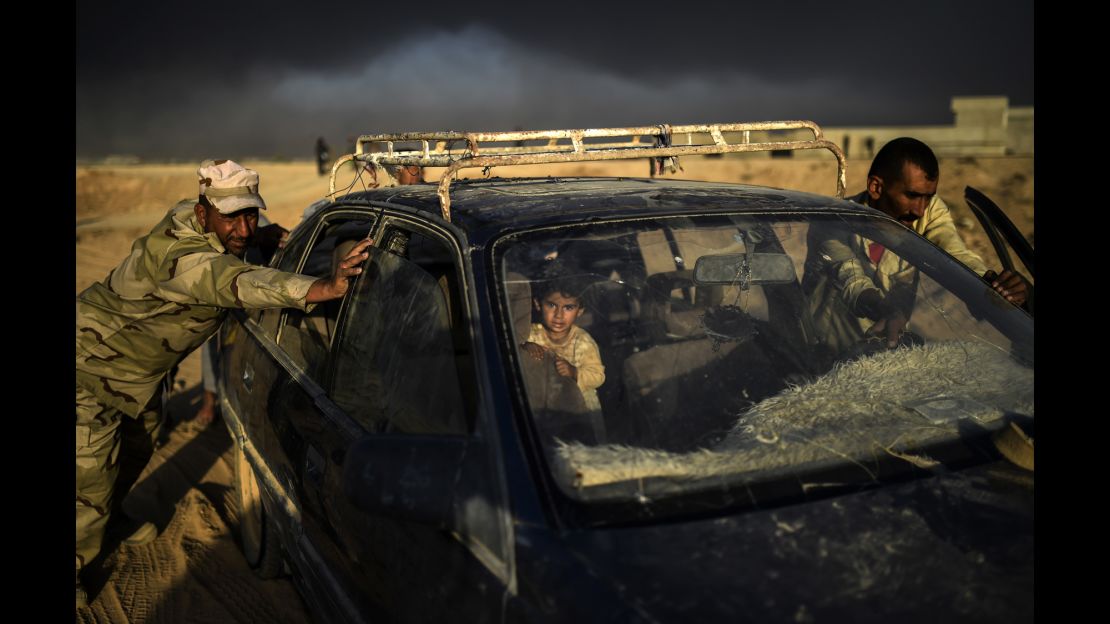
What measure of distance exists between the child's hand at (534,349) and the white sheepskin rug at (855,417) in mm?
327

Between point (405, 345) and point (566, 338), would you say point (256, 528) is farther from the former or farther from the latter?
point (566, 338)

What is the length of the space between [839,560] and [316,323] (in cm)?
220

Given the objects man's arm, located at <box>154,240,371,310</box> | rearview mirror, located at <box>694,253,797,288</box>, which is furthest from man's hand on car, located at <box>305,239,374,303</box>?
rearview mirror, located at <box>694,253,797,288</box>

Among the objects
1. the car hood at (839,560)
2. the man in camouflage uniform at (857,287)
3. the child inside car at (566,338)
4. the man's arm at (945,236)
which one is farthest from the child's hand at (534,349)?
the man's arm at (945,236)

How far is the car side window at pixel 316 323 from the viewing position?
2.92 meters

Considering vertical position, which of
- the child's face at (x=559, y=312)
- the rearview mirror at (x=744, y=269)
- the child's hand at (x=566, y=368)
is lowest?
the child's hand at (x=566, y=368)

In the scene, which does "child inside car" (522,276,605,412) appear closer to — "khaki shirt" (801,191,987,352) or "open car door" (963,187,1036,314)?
"khaki shirt" (801,191,987,352)

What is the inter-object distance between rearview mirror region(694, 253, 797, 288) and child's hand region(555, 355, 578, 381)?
72 cm

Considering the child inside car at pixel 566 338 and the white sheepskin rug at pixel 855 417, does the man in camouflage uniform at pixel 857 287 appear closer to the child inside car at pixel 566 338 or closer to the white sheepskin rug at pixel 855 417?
the white sheepskin rug at pixel 855 417

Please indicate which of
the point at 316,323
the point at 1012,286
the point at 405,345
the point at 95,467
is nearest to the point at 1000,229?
the point at 1012,286

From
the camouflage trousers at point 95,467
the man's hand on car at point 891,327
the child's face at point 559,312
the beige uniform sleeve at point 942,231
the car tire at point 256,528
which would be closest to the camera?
the child's face at point 559,312

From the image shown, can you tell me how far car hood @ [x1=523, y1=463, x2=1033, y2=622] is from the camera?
1.45 meters
